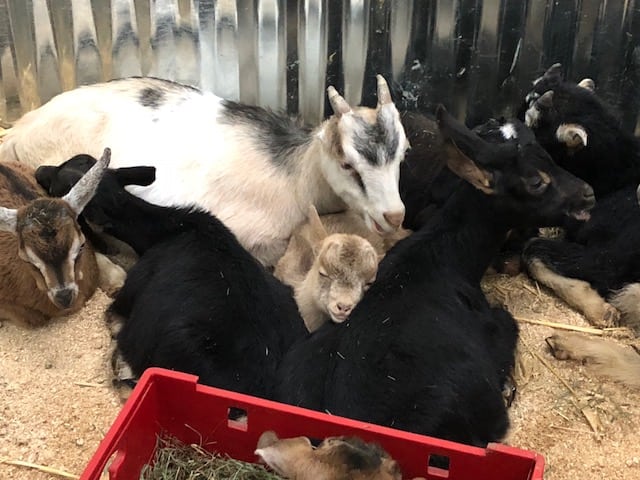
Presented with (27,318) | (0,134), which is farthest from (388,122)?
(0,134)

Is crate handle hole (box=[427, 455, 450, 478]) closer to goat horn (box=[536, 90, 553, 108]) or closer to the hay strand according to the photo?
the hay strand

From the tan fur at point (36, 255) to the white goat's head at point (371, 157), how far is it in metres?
1.39

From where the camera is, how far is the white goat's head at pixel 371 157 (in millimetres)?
4352

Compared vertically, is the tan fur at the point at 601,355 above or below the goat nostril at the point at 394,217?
below

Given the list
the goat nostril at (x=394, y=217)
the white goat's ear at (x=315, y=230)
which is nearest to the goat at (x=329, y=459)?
the white goat's ear at (x=315, y=230)

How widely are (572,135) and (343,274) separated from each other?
189 centimetres

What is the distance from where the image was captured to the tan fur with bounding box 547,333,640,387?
4.22 metres

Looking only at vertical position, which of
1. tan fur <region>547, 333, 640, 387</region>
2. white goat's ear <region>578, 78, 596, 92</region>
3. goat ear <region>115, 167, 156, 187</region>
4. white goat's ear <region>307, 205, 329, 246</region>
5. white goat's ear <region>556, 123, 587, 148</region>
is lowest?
tan fur <region>547, 333, 640, 387</region>

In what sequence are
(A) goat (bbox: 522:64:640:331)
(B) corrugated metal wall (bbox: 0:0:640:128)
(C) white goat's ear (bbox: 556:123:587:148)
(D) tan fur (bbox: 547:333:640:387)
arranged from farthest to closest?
1. (B) corrugated metal wall (bbox: 0:0:640:128)
2. (C) white goat's ear (bbox: 556:123:587:148)
3. (A) goat (bbox: 522:64:640:331)
4. (D) tan fur (bbox: 547:333:640:387)

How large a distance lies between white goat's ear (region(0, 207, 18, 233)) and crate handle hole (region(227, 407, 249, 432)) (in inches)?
57.5

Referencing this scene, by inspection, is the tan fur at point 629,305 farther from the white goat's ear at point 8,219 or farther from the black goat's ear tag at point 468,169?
the white goat's ear at point 8,219

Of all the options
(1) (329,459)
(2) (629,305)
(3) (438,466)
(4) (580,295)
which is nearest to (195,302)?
(1) (329,459)

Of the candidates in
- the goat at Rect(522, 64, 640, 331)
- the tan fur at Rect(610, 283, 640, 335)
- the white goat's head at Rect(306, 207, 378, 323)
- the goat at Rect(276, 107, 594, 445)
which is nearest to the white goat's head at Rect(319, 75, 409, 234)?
the goat at Rect(276, 107, 594, 445)

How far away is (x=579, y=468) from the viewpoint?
148 inches
